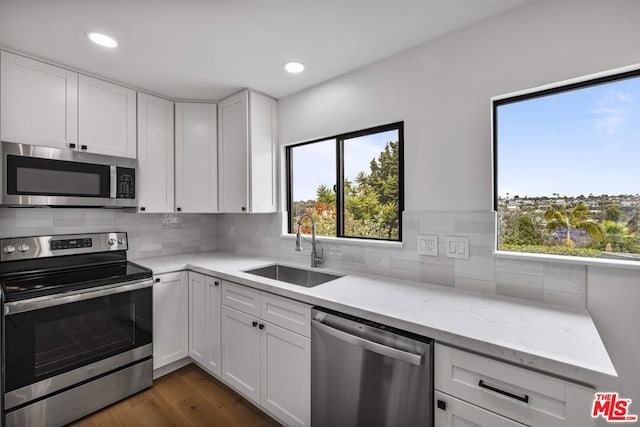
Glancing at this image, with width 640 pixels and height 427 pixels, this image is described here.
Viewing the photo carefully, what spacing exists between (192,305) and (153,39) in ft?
6.23

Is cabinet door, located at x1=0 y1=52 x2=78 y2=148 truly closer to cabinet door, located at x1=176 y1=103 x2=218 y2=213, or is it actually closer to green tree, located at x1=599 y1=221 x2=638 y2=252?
cabinet door, located at x1=176 y1=103 x2=218 y2=213

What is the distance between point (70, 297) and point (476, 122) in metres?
2.62

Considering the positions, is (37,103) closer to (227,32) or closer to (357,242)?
(227,32)

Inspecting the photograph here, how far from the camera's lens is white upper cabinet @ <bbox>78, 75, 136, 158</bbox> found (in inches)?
84.3

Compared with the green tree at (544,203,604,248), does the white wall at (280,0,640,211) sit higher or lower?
higher

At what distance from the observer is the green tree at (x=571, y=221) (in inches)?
54.7

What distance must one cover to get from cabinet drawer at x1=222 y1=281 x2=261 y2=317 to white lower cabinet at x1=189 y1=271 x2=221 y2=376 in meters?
Answer: 0.10

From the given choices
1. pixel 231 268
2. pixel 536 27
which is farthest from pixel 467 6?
pixel 231 268

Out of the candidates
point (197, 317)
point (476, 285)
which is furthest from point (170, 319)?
point (476, 285)

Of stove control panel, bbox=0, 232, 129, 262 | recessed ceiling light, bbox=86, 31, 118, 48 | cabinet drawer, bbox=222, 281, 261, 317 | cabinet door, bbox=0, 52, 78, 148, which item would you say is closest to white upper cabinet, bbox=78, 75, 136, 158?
cabinet door, bbox=0, 52, 78, 148

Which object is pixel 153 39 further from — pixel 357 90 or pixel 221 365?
pixel 221 365

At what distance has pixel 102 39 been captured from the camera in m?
1.72

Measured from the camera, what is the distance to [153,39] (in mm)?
1728
